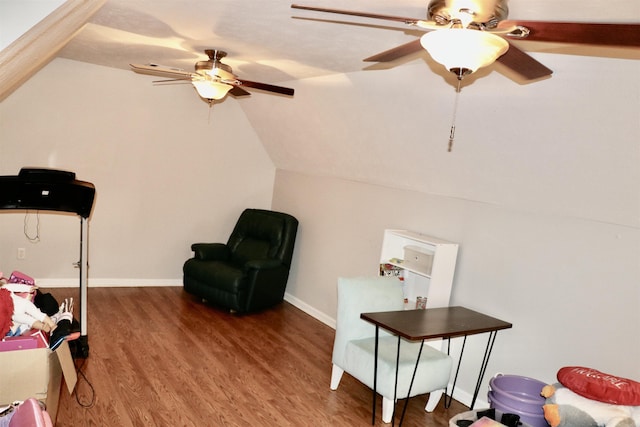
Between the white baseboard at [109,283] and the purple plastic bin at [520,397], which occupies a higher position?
the purple plastic bin at [520,397]

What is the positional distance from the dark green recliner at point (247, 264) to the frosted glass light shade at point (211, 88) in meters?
1.99

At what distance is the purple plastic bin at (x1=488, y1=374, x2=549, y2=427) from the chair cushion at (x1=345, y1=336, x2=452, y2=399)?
402 mm

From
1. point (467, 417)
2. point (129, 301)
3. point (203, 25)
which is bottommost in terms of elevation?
point (129, 301)

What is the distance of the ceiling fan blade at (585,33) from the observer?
1.55 m

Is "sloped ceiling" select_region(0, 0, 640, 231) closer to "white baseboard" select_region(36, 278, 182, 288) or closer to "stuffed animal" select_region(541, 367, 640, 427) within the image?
"stuffed animal" select_region(541, 367, 640, 427)

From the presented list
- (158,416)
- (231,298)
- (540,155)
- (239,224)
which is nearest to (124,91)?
(239,224)

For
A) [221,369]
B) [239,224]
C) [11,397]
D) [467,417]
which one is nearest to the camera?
[11,397]

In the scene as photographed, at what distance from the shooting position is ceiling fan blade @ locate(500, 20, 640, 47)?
155 cm

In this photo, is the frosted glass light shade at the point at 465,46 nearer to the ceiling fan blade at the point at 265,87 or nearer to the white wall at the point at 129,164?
the ceiling fan blade at the point at 265,87

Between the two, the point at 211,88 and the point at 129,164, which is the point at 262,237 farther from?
the point at 211,88

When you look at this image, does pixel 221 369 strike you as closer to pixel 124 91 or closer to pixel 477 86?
pixel 477 86

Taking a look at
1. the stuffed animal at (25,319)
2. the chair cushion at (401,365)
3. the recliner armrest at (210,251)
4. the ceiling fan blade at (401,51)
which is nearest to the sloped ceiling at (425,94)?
the ceiling fan blade at (401,51)

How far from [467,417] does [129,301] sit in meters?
3.81

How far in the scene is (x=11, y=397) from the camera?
2.68 m
